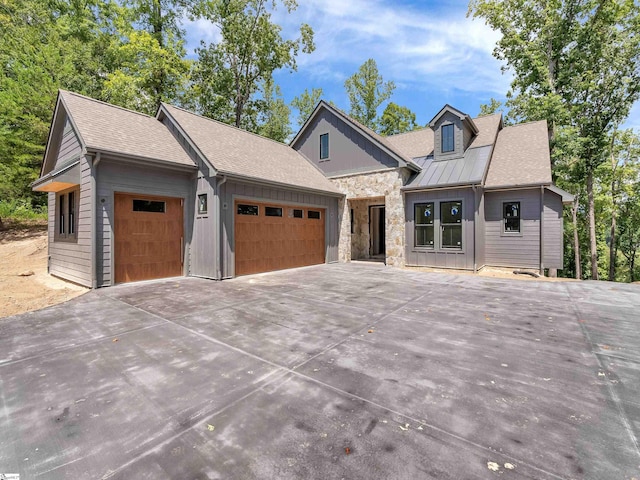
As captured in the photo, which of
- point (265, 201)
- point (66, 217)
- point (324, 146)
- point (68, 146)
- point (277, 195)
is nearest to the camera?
point (68, 146)

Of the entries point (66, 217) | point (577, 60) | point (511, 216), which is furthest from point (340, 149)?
point (577, 60)

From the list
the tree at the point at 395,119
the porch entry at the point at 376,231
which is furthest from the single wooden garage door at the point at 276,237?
the tree at the point at 395,119

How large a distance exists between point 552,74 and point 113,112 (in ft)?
76.9

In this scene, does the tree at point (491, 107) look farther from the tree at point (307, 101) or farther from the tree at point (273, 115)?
the tree at point (273, 115)

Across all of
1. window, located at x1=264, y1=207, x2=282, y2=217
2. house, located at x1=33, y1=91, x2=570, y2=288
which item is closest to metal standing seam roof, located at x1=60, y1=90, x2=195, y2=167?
house, located at x1=33, y1=91, x2=570, y2=288

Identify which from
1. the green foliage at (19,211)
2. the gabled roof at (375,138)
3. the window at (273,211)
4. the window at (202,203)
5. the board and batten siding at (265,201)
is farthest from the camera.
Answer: the green foliage at (19,211)

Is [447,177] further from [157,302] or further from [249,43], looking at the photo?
[249,43]

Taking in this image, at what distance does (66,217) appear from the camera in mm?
9453

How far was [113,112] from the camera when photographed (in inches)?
387

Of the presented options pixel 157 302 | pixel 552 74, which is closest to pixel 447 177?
pixel 157 302

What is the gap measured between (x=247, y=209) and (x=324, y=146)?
262 inches

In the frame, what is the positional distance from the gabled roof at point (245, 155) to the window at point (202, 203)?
1.19 metres

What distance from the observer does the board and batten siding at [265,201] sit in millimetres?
9070

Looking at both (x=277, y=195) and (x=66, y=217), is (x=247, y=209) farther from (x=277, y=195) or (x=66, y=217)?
(x=66, y=217)
